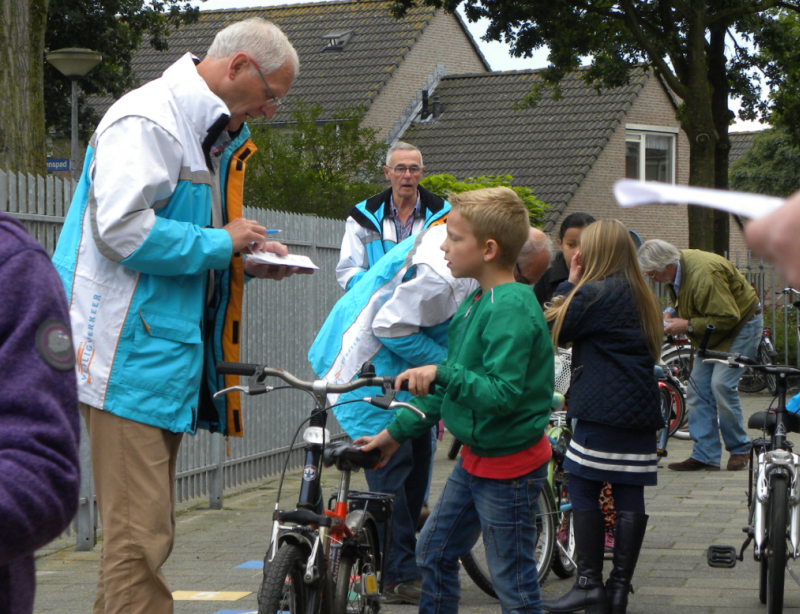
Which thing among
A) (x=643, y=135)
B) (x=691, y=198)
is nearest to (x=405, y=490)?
(x=691, y=198)

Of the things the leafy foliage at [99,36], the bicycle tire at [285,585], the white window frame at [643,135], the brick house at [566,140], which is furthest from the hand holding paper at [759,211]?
the white window frame at [643,135]

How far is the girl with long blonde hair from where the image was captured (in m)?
4.76

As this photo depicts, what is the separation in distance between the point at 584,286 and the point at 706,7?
14334 millimetres

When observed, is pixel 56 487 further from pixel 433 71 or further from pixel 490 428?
pixel 433 71

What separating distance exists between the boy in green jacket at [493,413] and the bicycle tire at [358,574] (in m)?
0.22

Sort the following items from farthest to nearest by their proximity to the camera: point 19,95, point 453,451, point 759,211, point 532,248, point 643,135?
point 643,135
point 453,451
point 19,95
point 532,248
point 759,211

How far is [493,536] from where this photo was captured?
11.4 ft

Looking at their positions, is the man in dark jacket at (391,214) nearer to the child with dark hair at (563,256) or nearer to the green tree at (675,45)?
the child with dark hair at (563,256)

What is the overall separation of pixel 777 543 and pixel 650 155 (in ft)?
88.2

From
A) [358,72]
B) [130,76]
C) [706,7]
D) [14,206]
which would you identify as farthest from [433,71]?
[14,206]

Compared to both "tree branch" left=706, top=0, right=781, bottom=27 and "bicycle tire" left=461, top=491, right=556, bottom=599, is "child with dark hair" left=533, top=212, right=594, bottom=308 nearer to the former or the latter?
"bicycle tire" left=461, top=491, right=556, bottom=599

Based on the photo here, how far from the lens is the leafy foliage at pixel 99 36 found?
21.6 metres

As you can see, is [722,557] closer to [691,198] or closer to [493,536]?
[493,536]

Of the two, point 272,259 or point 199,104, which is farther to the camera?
point 272,259
